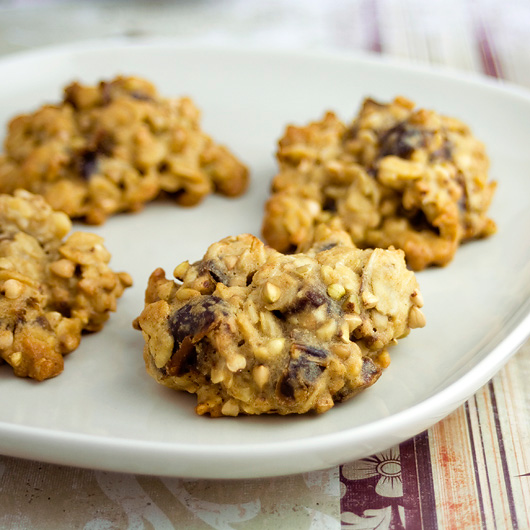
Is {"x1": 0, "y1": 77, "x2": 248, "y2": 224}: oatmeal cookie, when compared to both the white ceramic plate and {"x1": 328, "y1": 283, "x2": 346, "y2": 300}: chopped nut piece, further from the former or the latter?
{"x1": 328, "y1": 283, "x2": 346, "y2": 300}: chopped nut piece

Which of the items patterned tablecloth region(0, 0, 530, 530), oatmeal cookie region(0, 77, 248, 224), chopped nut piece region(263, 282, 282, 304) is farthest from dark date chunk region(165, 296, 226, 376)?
oatmeal cookie region(0, 77, 248, 224)

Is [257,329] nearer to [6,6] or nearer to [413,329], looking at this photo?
[413,329]

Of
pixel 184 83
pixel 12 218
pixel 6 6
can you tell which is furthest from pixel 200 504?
pixel 6 6

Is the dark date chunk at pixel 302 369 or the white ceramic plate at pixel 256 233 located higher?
the dark date chunk at pixel 302 369

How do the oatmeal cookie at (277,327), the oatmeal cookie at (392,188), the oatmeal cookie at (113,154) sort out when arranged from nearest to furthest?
1. the oatmeal cookie at (277,327)
2. the oatmeal cookie at (392,188)
3. the oatmeal cookie at (113,154)

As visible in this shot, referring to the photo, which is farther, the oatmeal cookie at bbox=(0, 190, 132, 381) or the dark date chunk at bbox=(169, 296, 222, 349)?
the oatmeal cookie at bbox=(0, 190, 132, 381)

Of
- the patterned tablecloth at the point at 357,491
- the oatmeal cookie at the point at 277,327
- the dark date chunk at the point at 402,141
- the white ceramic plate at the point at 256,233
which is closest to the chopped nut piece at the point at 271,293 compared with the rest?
the oatmeal cookie at the point at 277,327

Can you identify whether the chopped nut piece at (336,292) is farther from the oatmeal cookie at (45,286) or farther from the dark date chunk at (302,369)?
the oatmeal cookie at (45,286)
